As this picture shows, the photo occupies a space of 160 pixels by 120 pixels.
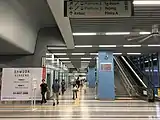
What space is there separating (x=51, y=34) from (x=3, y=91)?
14.2ft

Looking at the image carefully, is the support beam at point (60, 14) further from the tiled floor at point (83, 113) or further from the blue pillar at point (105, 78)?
the blue pillar at point (105, 78)

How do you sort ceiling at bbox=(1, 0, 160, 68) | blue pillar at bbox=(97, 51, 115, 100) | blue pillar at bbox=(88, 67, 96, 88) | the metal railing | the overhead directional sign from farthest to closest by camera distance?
1. blue pillar at bbox=(88, 67, 96, 88)
2. blue pillar at bbox=(97, 51, 115, 100)
3. the metal railing
4. ceiling at bbox=(1, 0, 160, 68)
5. the overhead directional sign

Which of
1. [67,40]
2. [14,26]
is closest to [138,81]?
[67,40]

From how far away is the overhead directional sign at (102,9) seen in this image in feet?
22.9

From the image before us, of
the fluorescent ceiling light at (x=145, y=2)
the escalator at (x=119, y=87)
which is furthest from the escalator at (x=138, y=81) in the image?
the fluorescent ceiling light at (x=145, y=2)

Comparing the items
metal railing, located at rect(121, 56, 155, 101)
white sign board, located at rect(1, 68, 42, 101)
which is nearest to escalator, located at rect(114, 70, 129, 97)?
metal railing, located at rect(121, 56, 155, 101)

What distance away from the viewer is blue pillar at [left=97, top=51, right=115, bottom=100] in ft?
57.5

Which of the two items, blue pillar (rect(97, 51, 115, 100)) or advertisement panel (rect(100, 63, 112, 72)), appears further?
advertisement panel (rect(100, 63, 112, 72))

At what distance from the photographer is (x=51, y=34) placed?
14.5 metres

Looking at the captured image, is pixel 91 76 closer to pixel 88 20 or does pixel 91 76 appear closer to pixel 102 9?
pixel 88 20

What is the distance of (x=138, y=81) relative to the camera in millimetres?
20734

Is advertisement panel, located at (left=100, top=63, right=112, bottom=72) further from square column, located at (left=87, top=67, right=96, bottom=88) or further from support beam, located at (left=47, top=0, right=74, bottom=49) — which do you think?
square column, located at (left=87, top=67, right=96, bottom=88)

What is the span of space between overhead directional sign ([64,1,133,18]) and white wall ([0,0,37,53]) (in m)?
3.00

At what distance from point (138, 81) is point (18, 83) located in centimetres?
1161
